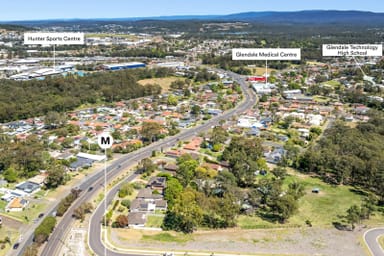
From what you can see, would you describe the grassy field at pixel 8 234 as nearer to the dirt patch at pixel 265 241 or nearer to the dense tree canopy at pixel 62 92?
the dirt patch at pixel 265 241

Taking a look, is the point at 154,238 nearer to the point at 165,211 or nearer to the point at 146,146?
the point at 165,211

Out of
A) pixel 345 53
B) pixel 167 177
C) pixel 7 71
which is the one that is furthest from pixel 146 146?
pixel 7 71

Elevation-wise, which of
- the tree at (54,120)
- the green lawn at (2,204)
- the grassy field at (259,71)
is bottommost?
the green lawn at (2,204)

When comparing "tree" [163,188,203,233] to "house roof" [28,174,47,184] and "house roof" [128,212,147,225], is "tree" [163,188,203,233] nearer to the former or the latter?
"house roof" [128,212,147,225]

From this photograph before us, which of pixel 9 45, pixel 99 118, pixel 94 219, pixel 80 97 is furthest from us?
pixel 9 45

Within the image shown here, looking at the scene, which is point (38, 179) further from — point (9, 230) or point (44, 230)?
point (44, 230)

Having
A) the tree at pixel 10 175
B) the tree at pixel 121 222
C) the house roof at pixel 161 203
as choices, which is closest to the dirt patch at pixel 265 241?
the tree at pixel 121 222

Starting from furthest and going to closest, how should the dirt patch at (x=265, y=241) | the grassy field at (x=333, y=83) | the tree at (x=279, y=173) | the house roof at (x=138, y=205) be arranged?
the grassy field at (x=333, y=83), the tree at (x=279, y=173), the house roof at (x=138, y=205), the dirt patch at (x=265, y=241)
